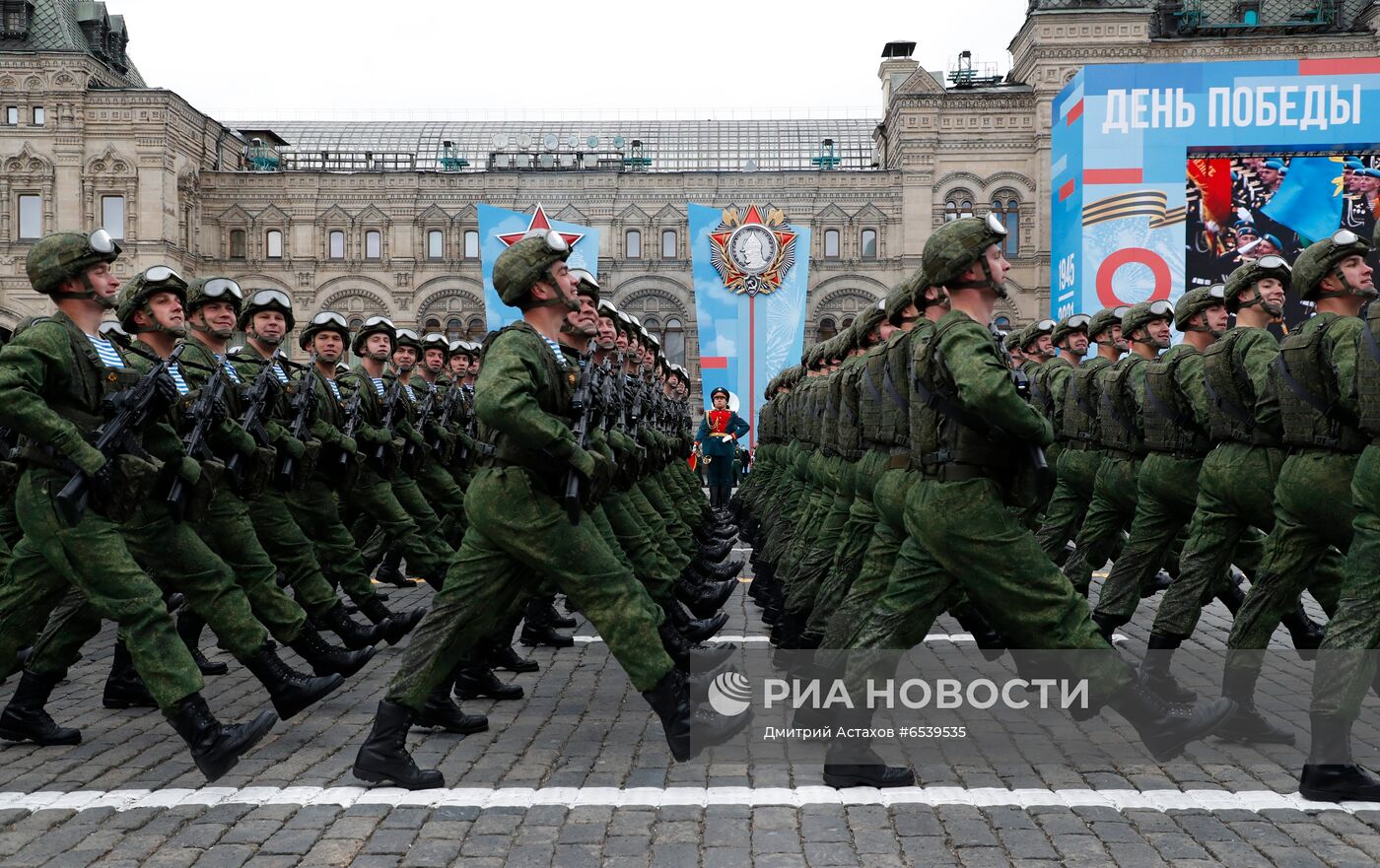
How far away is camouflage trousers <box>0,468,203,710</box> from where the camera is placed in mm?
4984

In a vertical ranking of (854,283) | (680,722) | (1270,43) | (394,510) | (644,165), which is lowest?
(680,722)

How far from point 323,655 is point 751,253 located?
29374mm

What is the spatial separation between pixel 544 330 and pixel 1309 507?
3295 millimetres

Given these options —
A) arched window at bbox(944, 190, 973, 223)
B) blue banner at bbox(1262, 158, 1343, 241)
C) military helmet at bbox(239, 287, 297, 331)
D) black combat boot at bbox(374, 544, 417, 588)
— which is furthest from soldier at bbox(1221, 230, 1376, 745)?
arched window at bbox(944, 190, 973, 223)

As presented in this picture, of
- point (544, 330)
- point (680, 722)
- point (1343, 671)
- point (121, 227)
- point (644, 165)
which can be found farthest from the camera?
point (644, 165)

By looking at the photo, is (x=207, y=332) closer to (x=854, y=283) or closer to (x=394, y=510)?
(x=394, y=510)

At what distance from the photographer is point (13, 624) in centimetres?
536

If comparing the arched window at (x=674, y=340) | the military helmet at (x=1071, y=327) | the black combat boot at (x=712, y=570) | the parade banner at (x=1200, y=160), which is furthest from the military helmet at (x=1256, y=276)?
the arched window at (x=674, y=340)

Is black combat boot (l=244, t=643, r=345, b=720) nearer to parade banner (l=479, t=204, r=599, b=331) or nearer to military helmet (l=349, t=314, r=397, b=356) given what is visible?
military helmet (l=349, t=314, r=397, b=356)

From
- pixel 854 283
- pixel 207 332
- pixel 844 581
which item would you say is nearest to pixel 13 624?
pixel 207 332

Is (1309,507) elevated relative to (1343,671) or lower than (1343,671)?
elevated

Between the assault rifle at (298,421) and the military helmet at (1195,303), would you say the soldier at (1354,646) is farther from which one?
the assault rifle at (298,421)

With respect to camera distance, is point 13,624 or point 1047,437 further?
point 13,624

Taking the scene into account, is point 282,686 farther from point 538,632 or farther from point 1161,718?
point 1161,718
